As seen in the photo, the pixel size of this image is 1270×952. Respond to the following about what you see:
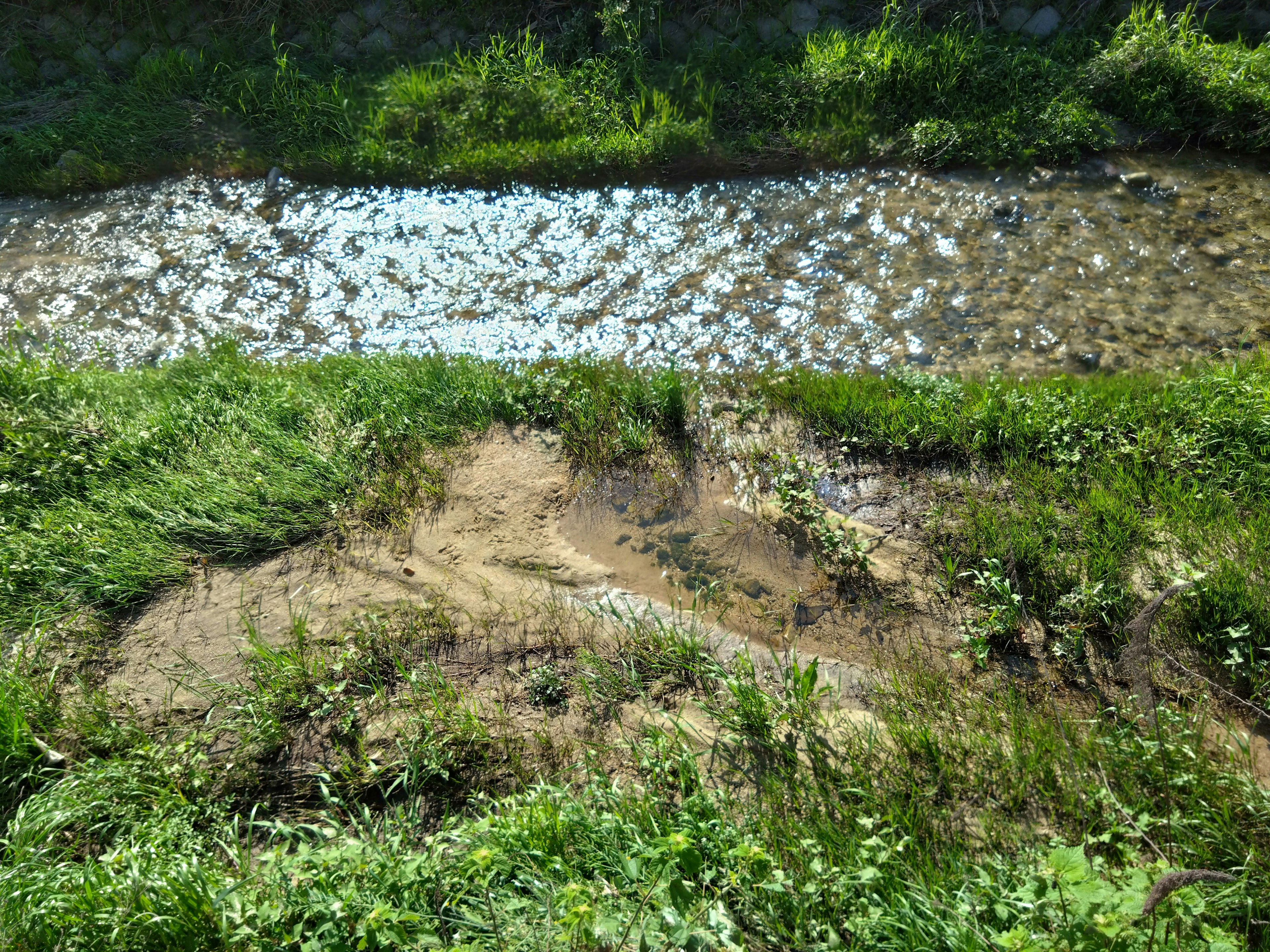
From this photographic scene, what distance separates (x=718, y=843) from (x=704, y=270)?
4394 millimetres

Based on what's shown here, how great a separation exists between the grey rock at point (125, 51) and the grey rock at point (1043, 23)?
9.05 meters

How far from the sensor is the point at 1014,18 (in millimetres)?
6969

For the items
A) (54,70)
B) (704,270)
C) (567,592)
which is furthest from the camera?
(54,70)

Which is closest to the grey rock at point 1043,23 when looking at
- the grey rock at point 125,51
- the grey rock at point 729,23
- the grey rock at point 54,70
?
the grey rock at point 729,23

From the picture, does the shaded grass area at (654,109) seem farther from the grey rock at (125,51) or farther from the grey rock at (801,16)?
the grey rock at (125,51)

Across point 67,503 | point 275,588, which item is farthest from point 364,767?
point 67,503

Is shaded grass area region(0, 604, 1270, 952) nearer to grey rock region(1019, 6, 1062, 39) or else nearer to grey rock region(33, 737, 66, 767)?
grey rock region(33, 737, 66, 767)

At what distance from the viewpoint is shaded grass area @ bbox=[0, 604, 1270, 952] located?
7.63 ft

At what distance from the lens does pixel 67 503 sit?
4250mm

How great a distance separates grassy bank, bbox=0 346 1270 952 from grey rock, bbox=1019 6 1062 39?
416 centimetres

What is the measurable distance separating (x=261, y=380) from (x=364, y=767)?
9.84 ft

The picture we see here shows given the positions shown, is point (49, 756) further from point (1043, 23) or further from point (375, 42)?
point (1043, 23)

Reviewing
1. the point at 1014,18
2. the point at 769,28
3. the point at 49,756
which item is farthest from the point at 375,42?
the point at 49,756

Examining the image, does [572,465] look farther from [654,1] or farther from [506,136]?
[654,1]
